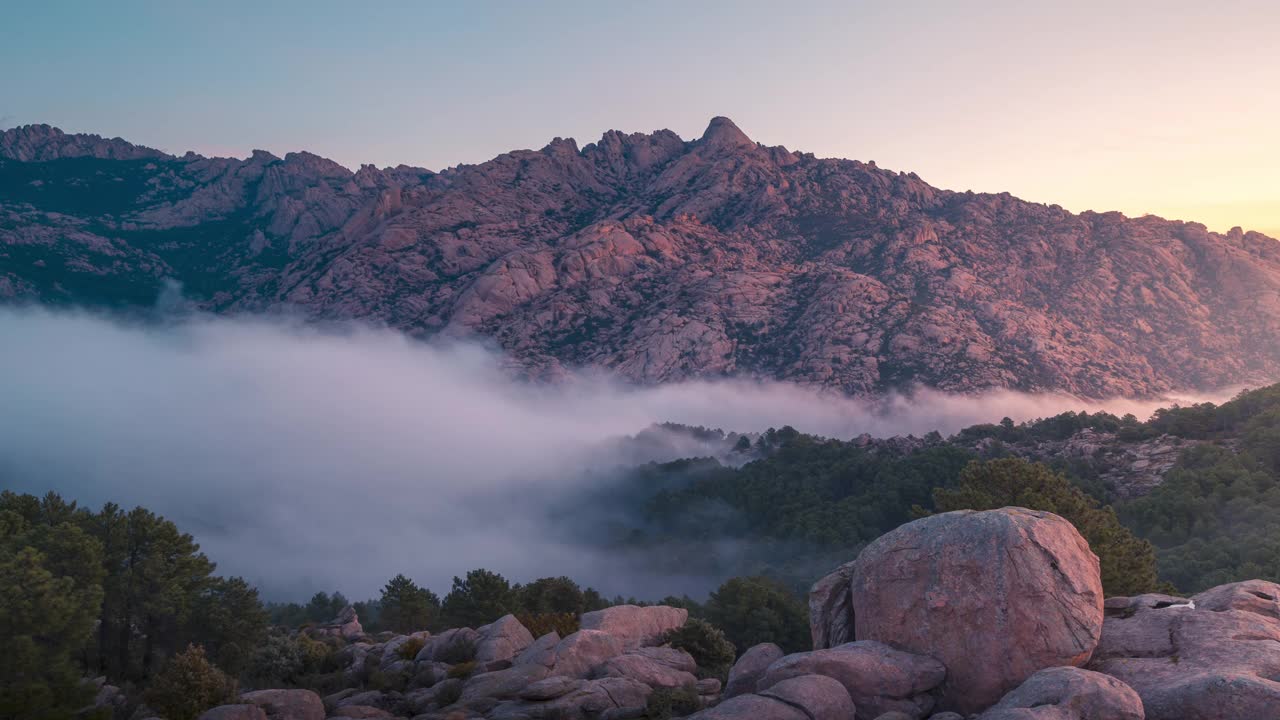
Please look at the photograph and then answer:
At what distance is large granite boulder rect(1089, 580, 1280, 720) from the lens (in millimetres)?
17312

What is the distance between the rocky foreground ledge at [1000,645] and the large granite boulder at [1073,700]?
0.11 feet

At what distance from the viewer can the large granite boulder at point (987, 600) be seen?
21.0 m

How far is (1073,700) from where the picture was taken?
56.6 feet

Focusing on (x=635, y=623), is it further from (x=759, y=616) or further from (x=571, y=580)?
(x=571, y=580)

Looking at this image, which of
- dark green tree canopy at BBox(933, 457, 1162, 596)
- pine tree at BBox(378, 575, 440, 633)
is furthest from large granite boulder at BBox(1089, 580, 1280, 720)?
pine tree at BBox(378, 575, 440, 633)

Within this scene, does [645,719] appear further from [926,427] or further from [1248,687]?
[926,427]

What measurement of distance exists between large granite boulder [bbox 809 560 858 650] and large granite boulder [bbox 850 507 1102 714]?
156cm

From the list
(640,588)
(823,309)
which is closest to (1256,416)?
(640,588)

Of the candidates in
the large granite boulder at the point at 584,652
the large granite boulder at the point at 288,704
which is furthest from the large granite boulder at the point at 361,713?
the large granite boulder at the point at 584,652

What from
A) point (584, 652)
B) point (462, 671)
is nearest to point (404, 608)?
point (462, 671)

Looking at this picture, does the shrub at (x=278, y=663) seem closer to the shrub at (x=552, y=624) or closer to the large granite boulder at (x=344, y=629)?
the large granite boulder at (x=344, y=629)

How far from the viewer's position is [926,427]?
151875 mm

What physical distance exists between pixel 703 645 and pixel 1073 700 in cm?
2609

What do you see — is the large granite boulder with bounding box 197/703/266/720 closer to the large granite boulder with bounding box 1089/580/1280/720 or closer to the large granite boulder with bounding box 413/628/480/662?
the large granite boulder with bounding box 413/628/480/662
